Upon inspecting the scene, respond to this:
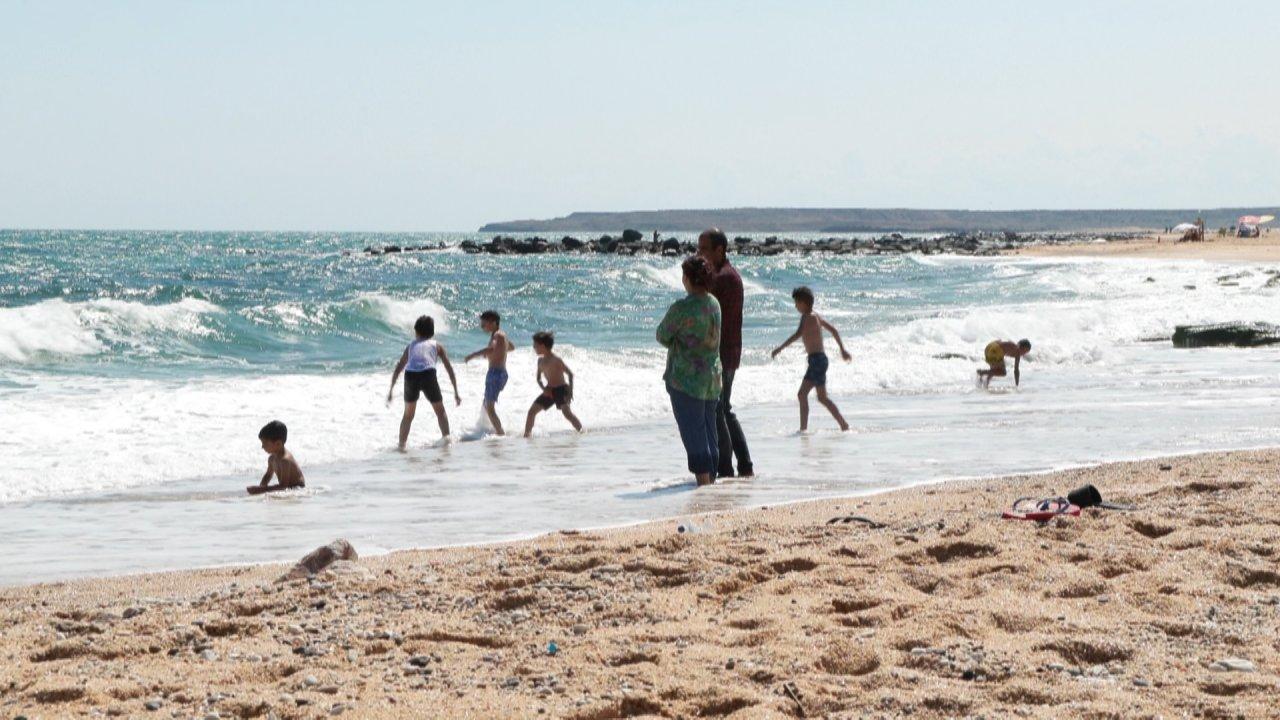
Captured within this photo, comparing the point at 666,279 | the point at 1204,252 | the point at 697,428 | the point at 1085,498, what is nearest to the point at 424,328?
the point at 697,428

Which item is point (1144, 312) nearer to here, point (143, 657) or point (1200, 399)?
point (1200, 399)

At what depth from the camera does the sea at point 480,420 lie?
8.05m

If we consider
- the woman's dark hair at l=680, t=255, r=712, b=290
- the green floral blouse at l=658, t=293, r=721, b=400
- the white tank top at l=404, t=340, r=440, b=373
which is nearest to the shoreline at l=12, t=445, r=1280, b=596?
the green floral blouse at l=658, t=293, r=721, b=400

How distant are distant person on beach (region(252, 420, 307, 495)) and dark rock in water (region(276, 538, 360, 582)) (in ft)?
10.8

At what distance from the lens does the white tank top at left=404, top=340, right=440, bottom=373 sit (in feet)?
41.1

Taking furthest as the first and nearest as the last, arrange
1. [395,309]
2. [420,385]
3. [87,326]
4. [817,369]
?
1. [395,309]
2. [87,326]
3. [420,385]
4. [817,369]

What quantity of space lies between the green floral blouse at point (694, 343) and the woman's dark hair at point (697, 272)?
0.27 feet

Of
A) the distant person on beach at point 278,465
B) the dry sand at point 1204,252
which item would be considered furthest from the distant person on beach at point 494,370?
the dry sand at point 1204,252

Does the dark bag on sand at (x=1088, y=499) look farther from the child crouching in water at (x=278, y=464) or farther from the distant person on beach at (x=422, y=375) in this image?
the distant person on beach at (x=422, y=375)

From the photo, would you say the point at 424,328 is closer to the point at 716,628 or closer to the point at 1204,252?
the point at 716,628

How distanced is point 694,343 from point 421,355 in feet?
16.7

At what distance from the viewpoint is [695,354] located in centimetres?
823

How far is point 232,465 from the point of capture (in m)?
10.8

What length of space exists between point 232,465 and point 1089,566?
299 inches
